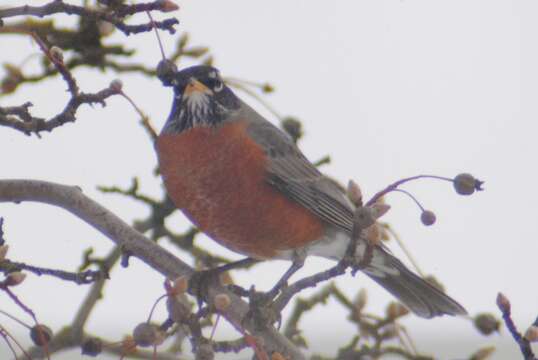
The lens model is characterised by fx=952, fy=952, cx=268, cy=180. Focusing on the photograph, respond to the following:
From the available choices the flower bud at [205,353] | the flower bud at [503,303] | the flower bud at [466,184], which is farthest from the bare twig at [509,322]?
the flower bud at [205,353]

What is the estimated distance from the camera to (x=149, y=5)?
230 centimetres

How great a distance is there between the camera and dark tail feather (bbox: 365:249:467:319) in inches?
157

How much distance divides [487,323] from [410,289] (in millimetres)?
1636

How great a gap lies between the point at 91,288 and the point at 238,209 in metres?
0.65

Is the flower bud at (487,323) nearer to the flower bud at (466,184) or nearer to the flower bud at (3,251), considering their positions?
the flower bud at (466,184)

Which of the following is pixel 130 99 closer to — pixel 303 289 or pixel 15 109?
Answer: pixel 15 109

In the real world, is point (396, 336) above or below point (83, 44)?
below

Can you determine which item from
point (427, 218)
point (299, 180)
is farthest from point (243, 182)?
point (427, 218)

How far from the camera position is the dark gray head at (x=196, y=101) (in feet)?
11.8

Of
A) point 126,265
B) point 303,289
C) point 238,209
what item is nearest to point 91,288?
point 126,265

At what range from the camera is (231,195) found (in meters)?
3.42

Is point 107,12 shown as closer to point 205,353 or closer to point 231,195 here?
point 205,353

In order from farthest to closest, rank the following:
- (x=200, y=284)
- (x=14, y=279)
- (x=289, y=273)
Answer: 1. (x=289, y=273)
2. (x=200, y=284)
3. (x=14, y=279)

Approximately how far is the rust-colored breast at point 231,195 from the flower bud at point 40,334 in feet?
4.31
